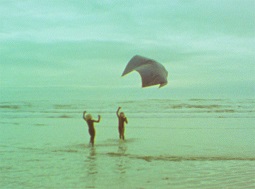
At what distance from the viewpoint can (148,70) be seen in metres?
7.88

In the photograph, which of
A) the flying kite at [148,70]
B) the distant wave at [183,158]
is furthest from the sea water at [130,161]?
the flying kite at [148,70]

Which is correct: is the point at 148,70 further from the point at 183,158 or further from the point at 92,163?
the point at 183,158

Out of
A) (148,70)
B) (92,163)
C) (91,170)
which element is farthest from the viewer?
(92,163)

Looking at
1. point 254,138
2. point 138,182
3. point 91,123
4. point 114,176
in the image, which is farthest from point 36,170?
point 254,138

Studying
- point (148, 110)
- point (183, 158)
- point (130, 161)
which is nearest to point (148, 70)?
point (130, 161)

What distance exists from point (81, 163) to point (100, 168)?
94cm

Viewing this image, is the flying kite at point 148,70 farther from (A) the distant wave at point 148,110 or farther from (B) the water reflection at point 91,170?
(A) the distant wave at point 148,110

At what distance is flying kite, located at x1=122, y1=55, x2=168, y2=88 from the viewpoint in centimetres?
774

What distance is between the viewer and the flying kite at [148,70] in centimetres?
774

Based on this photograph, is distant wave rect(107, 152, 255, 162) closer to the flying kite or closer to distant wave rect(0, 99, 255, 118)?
the flying kite

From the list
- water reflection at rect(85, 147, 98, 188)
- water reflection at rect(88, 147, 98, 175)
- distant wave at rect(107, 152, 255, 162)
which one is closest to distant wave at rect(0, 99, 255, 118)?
distant wave at rect(107, 152, 255, 162)

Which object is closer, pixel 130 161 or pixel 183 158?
pixel 130 161

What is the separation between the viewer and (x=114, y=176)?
28.1 feet

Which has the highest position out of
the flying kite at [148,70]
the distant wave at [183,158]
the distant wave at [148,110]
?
the flying kite at [148,70]
